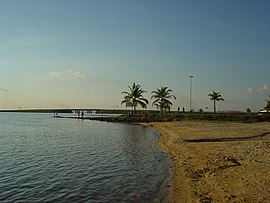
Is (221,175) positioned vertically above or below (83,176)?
above

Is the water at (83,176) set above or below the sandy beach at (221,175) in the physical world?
below

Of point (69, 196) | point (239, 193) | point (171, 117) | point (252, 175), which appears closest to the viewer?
point (239, 193)


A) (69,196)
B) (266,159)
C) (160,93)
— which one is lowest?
(69,196)

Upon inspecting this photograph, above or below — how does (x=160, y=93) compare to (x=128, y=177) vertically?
above

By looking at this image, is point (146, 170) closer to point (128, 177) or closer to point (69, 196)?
point (128, 177)

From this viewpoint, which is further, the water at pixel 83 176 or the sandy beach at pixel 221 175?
the water at pixel 83 176

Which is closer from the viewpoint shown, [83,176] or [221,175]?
[221,175]

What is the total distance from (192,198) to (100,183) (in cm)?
500

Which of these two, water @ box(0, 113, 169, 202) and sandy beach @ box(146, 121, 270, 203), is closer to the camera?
sandy beach @ box(146, 121, 270, 203)

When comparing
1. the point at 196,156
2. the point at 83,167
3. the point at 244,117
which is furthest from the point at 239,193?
the point at 244,117

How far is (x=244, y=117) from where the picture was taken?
63.9 meters

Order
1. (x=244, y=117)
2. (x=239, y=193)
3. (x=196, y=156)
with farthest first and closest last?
1. (x=244, y=117)
2. (x=196, y=156)
3. (x=239, y=193)

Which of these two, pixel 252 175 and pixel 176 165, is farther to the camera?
pixel 176 165

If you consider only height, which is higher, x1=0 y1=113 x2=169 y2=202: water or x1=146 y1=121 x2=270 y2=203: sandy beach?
x1=146 y1=121 x2=270 y2=203: sandy beach
